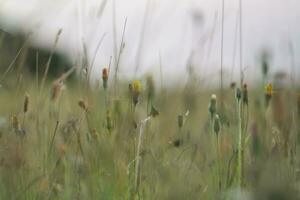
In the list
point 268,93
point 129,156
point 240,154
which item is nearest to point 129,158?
point 129,156

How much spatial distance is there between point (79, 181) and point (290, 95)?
0.81m

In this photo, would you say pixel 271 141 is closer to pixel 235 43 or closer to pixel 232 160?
pixel 232 160

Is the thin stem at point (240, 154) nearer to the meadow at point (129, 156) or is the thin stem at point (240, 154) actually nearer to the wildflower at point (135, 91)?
the meadow at point (129, 156)

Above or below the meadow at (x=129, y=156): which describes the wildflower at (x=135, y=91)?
above

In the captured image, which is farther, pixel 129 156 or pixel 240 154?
pixel 129 156

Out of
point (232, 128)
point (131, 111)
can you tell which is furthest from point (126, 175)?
point (232, 128)

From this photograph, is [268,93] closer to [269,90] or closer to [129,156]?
[269,90]

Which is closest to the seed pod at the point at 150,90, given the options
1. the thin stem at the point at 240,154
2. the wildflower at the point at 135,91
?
the wildflower at the point at 135,91

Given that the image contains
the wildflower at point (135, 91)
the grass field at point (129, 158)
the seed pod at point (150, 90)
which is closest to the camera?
the grass field at point (129, 158)

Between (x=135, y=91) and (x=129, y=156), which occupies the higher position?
(x=135, y=91)

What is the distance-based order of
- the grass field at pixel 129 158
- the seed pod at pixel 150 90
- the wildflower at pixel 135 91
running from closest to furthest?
1. the grass field at pixel 129 158
2. the wildflower at pixel 135 91
3. the seed pod at pixel 150 90

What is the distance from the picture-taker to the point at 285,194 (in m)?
0.65

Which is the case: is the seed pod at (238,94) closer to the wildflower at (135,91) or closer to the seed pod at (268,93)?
the seed pod at (268,93)

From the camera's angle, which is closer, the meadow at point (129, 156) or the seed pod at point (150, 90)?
the meadow at point (129, 156)
